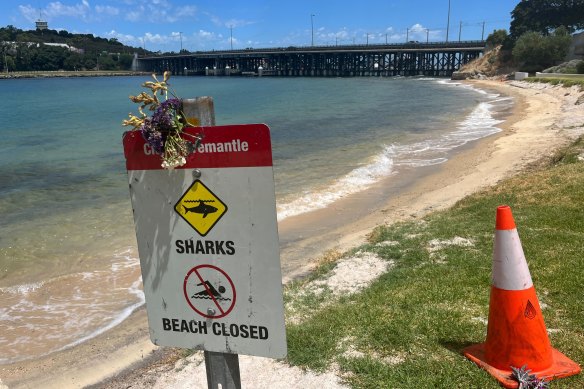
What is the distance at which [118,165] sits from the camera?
21.2 m

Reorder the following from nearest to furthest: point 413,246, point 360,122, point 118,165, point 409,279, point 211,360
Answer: point 211,360 < point 409,279 < point 413,246 < point 118,165 < point 360,122

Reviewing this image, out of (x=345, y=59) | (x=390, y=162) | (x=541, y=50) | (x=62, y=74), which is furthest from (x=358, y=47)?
(x=390, y=162)

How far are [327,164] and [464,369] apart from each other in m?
15.9

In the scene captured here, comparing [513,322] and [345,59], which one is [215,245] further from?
[345,59]

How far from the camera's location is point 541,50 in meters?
76.7

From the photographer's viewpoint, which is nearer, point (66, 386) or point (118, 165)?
point (66, 386)

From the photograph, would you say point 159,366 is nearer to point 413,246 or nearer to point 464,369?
point 464,369

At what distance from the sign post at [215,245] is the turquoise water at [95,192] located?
17.1ft

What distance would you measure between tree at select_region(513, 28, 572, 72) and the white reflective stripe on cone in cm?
8473

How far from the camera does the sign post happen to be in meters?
1.94

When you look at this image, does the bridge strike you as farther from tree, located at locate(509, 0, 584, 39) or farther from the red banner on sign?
the red banner on sign

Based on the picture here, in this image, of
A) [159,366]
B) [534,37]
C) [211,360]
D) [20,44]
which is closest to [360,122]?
[159,366]

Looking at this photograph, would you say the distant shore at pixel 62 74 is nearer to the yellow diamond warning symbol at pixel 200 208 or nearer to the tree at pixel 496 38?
the tree at pixel 496 38

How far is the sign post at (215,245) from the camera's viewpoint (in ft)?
6.37
